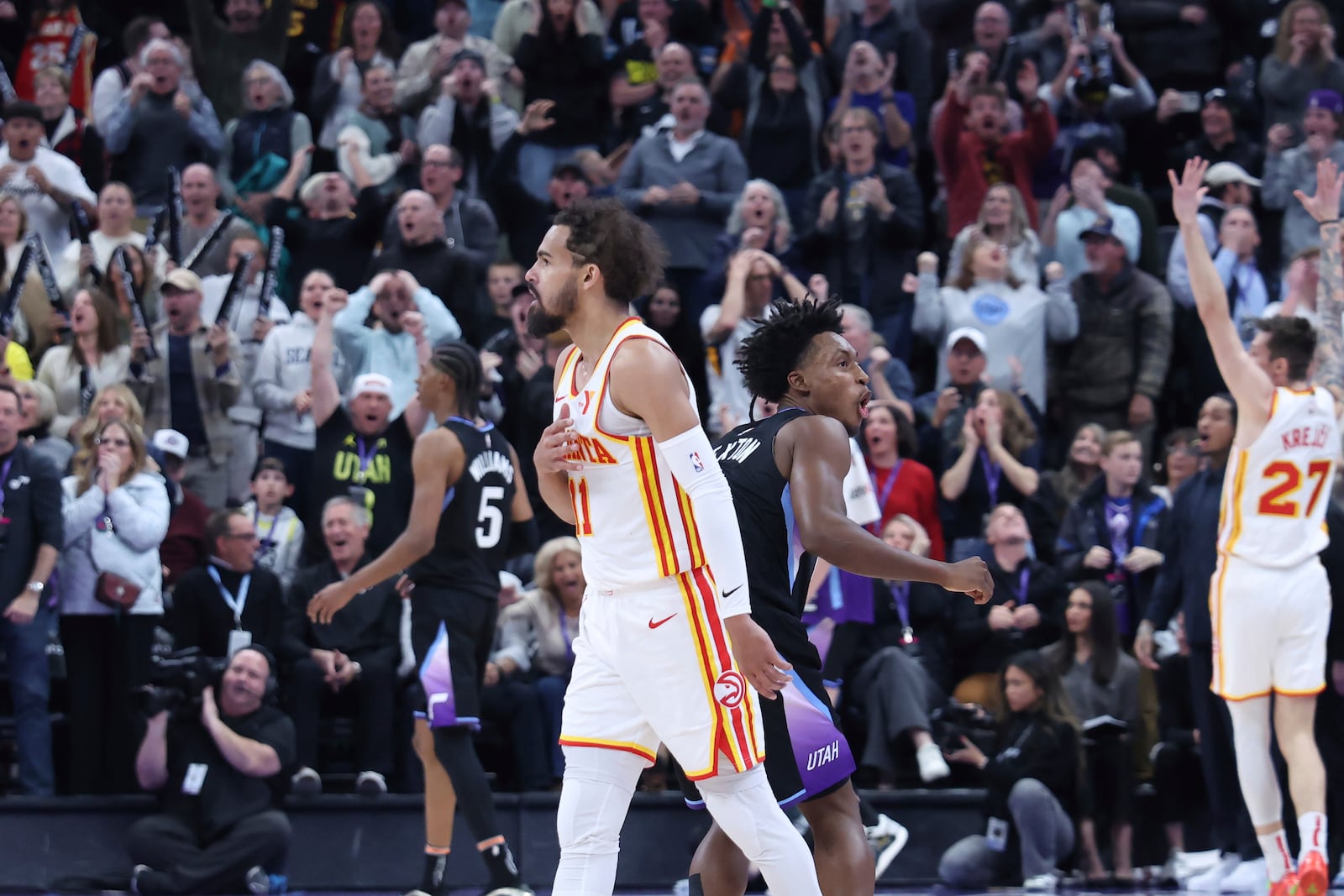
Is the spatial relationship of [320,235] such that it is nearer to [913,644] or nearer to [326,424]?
[326,424]

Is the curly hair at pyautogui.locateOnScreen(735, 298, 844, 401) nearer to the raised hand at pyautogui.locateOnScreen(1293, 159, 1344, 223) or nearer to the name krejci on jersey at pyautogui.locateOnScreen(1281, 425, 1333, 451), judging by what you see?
the name krejci on jersey at pyautogui.locateOnScreen(1281, 425, 1333, 451)

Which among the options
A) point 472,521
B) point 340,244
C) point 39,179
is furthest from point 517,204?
point 472,521

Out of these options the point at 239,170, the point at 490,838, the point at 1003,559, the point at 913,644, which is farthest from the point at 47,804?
the point at 239,170

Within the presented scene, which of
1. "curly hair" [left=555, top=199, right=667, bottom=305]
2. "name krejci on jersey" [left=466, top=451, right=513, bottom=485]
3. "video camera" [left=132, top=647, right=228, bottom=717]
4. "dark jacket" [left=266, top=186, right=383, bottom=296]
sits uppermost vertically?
"dark jacket" [left=266, top=186, right=383, bottom=296]

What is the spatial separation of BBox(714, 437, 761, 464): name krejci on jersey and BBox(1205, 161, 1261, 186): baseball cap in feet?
26.1

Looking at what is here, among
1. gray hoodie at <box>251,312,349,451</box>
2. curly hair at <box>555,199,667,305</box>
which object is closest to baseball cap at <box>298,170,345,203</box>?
gray hoodie at <box>251,312,349,451</box>

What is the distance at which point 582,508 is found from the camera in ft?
15.8

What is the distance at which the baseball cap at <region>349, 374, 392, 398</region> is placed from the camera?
10359mm

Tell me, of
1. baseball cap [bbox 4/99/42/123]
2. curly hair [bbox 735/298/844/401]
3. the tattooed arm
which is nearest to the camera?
curly hair [bbox 735/298/844/401]

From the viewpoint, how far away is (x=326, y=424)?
1059cm

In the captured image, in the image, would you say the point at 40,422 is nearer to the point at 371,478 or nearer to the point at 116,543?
the point at 116,543

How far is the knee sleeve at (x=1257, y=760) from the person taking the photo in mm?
7516

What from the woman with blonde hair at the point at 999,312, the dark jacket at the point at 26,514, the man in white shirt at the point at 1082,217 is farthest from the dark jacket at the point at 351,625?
the man in white shirt at the point at 1082,217

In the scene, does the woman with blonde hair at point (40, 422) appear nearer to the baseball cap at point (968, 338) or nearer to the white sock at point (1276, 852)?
the baseball cap at point (968, 338)
